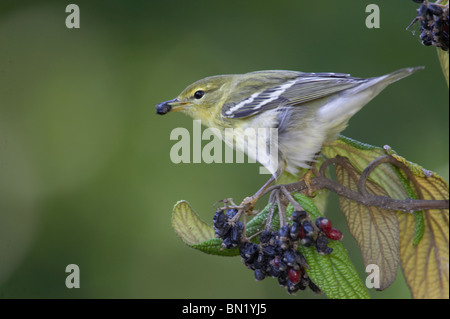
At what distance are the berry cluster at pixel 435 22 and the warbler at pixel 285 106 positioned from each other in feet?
1.27

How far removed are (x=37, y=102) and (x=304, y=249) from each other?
4.03 m

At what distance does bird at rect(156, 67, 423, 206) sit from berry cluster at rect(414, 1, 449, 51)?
1.36 feet

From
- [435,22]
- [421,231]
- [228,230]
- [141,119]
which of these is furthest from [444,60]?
[141,119]

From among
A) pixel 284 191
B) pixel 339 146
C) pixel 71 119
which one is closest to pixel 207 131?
pixel 339 146

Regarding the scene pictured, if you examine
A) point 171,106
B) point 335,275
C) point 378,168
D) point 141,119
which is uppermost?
point 141,119

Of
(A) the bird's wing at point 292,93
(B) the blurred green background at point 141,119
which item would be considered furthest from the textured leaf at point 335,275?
(B) the blurred green background at point 141,119

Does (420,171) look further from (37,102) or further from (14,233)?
(37,102)

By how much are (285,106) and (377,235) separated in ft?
3.18

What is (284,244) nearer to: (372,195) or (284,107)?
(372,195)

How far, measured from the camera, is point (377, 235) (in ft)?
6.63

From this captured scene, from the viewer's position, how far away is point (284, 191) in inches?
76.7

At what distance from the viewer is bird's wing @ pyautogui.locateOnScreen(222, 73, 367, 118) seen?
267 centimetres

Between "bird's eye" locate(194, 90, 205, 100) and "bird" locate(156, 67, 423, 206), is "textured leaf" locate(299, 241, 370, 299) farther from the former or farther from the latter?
"bird's eye" locate(194, 90, 205, 100)

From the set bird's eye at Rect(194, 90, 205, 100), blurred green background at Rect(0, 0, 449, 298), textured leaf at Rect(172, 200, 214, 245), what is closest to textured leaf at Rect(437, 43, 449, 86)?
textured leaf at Rect(172, 200, 214, 245)
